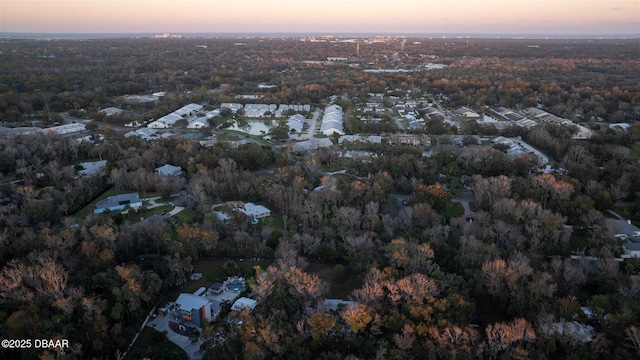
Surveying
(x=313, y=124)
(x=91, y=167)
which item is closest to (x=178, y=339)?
(x=91, y=167)

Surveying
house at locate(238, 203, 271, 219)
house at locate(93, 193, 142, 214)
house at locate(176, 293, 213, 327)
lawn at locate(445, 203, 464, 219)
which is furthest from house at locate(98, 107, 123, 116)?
lawn at locate(445, 203, 464, 219)

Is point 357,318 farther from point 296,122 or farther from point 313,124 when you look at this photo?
point 313,124

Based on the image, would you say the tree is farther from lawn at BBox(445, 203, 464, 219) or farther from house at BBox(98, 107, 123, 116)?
house at BBox(98, 107, 123, 116)

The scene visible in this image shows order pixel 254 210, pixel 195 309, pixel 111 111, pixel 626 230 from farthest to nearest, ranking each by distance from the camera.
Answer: pixel 111 111, pixel 254 210, pixel 626 230, pixel 195 309

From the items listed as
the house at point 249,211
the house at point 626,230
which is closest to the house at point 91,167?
the house at point 249,211

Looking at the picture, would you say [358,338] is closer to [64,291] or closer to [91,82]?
[64,291]

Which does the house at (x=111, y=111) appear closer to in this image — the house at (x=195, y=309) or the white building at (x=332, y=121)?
the white building at (x=332, y=121)

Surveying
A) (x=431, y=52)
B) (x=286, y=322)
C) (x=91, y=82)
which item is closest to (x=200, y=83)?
(x=91, y=82)
